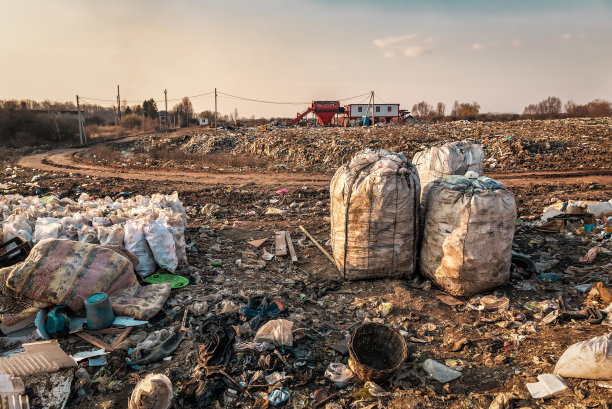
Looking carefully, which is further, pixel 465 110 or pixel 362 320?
pixel 465 110

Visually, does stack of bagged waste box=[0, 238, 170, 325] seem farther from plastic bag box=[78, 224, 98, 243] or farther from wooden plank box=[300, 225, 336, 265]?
wooden plank box=[300, 225, 336, 265]

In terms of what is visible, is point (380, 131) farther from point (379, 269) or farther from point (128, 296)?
point (128, 296)

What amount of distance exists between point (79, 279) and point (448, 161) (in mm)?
4213

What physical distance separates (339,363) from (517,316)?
1.61m

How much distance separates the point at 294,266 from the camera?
168 inches

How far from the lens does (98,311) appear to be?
2.75 m

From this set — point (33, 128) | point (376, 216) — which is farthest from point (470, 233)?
point (33, 128)

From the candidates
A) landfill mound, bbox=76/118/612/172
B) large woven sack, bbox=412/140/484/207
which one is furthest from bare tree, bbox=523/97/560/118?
large woven sack, bbox=412/140/484/207

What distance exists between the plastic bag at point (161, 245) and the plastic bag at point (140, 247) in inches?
2.1

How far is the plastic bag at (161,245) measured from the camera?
3.80 meters

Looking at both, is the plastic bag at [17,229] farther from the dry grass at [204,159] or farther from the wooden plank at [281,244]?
the dry grass at [204,159]

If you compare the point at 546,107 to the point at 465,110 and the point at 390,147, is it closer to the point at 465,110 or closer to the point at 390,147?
the point at 465,110

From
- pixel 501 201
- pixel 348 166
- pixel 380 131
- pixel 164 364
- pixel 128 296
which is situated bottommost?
pixel 164 364

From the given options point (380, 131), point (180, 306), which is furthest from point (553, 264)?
point (380, 131)
